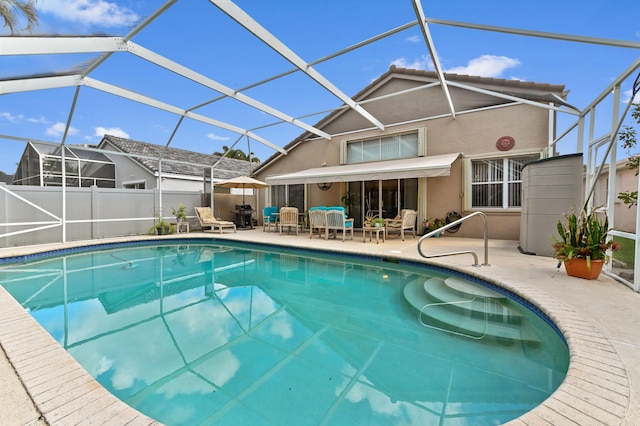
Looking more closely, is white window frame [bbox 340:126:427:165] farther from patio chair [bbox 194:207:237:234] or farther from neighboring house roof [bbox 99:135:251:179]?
neighboring house roof [bbox 99:135:251:179]

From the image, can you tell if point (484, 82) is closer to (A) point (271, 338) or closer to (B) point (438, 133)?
(B) point (438, 133)

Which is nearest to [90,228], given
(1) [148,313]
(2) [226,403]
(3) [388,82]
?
(1) [148,313]

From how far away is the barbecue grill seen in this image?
20109 mm

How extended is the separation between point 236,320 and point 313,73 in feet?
29.6

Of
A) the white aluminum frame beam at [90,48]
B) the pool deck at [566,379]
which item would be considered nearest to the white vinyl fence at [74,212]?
the white aluminum frame beam at [90,48]

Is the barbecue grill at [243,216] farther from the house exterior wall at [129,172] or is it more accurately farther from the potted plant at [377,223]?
the potted plant at [377,223]

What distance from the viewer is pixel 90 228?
49.6 feet

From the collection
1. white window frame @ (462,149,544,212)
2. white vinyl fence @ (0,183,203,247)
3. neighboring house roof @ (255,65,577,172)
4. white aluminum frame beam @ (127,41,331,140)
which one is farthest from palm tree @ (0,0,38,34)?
white window frame @ (462,149,544,212)

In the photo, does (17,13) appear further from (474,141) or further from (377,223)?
(474,141)

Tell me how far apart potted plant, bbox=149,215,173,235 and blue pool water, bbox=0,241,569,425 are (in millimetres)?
7266

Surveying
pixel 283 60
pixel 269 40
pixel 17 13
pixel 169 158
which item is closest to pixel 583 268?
pixel 269 40

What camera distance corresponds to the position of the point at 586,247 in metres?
6.65

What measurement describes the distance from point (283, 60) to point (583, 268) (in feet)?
35.5

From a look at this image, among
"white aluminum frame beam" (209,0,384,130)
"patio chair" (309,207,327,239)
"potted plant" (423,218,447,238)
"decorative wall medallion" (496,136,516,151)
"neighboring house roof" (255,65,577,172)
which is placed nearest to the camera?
"white aluminum frame beam" (209,0,384,130)
